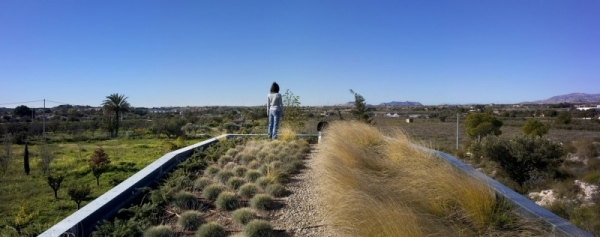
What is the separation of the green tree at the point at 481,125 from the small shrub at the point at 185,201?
2674 centimetres

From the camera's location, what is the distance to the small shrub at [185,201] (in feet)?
17.2

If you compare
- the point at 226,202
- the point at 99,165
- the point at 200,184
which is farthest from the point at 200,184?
the point at 99,165

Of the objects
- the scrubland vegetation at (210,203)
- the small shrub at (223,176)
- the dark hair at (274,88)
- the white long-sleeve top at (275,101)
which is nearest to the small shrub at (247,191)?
the scrubland vegetation at (210,203)

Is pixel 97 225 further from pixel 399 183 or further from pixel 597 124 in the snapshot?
pixel 597 124

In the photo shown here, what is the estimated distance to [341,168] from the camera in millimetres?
4895

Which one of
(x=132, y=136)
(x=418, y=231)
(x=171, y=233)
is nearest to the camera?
(x=418, y=231)

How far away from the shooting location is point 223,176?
6809 millimetres

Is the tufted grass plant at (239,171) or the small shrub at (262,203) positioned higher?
the tufted grass plant at (239,171)

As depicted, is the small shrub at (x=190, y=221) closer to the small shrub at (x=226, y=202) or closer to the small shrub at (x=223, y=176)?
the small shrub at (x=226, y=202)

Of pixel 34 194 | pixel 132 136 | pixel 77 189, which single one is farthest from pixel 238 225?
pixel 132 136

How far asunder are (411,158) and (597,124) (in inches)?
1918

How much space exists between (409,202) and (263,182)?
113 inches

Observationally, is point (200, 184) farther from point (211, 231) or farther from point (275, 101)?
point (275, 101)

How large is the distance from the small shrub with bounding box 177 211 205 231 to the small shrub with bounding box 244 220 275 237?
71cm
